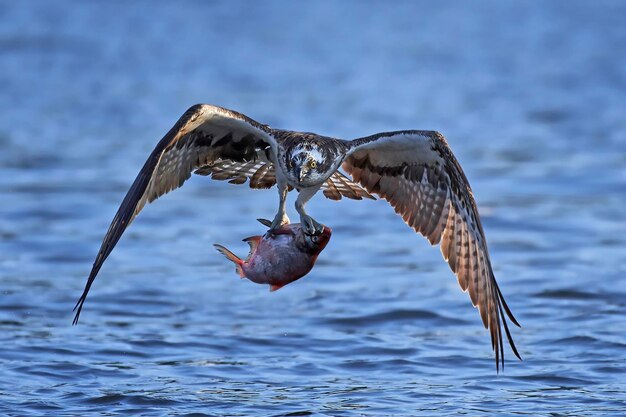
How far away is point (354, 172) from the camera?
8.79 metres

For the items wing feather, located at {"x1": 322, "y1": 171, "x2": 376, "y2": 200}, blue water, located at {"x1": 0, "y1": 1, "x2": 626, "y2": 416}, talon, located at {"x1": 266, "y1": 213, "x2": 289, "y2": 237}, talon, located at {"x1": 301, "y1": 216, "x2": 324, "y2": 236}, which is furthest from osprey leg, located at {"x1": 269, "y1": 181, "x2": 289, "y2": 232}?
blue water, located at {"x1": 0, "y1": 1, "x2": 626, "y2": 416}

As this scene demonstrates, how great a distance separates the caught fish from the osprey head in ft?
1.41

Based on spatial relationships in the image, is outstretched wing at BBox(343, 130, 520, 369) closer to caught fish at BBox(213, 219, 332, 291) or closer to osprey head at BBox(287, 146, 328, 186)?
osprey head at BBox(287, 146, 328, 186)

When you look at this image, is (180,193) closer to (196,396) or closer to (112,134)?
(112,134)

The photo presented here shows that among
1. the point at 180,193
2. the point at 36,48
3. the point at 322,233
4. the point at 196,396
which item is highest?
the point at 36,48

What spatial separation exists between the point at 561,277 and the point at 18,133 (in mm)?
7578

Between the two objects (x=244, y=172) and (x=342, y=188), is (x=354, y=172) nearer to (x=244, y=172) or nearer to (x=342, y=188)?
(x=342, y=188)

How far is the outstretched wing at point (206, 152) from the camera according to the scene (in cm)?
704

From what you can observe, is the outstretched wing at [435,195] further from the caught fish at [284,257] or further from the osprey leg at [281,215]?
the caught fish at [284,257]

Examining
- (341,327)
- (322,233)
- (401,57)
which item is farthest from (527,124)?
(322,233)

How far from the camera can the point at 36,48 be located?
19.2 metres

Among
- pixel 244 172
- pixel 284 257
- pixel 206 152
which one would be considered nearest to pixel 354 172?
pixel 244 172

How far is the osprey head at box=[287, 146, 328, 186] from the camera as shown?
24.8 feet

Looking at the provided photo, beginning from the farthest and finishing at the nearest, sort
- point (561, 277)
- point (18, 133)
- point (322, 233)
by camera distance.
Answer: point (18, 133), point (561, 277), point (322, 233)
